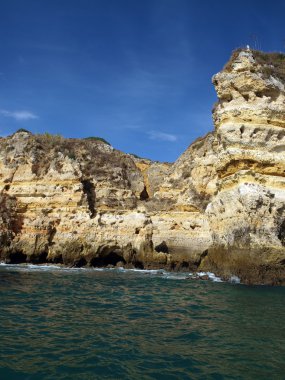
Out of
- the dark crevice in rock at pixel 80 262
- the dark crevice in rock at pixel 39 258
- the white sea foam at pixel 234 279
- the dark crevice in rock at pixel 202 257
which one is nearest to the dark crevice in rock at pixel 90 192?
the dark crevice in rock at pixel 80 262

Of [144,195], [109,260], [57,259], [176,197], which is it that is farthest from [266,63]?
[57,259]

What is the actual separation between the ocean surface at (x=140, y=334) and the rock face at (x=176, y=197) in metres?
6.07

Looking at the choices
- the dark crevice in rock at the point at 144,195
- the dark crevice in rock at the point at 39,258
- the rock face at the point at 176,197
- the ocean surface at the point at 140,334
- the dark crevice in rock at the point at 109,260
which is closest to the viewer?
the ocean surface at the point at 140,334

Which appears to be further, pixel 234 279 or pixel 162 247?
pixel 162 247

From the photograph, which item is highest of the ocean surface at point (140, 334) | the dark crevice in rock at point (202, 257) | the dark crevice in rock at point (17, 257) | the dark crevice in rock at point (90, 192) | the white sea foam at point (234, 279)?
the dark crevice in rock at point (90, 192)

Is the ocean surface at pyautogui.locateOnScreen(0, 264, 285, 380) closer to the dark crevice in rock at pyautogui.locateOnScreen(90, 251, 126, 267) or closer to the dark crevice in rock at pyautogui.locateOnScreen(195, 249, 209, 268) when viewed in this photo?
the dark crevice in rock at pyautogui.locateOnScreen(195, 249, 209, 268)

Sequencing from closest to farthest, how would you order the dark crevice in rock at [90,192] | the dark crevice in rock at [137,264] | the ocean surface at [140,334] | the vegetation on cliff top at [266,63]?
the ocean surface at [140,334], the vegetation on cliff top at [266,63], the dark crevice in rock at [137,264], the dark crevice in rock at [90,192]

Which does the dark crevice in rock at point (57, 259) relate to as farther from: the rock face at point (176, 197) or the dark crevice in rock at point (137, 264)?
the dark crevice in rock at point (137, 264)

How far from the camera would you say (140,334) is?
9.62 metres

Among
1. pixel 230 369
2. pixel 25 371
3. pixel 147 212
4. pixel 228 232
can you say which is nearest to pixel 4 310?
pixel 25 371

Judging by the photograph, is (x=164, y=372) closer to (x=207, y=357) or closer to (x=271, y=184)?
(x=207, y=357)

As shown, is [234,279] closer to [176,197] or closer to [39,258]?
[176,197]

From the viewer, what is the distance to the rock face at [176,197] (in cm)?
2180

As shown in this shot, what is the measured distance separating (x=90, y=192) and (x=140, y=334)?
83.4 feet
